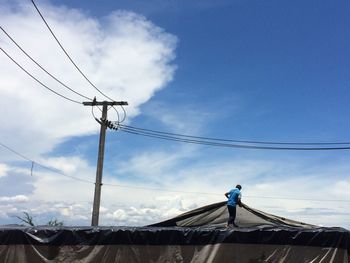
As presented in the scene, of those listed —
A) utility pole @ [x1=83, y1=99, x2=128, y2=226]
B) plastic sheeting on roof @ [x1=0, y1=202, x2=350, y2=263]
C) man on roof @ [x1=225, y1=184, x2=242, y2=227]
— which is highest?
utility pole @ [x1=83, y1=99, x2=128, y2=226]

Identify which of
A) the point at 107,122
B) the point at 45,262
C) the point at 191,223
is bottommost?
the point at 45,262

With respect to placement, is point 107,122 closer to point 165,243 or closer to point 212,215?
point 212,215

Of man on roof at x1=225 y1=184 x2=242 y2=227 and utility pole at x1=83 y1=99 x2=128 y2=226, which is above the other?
utility pole at x1=83 y1=99 x2=128 y2=226

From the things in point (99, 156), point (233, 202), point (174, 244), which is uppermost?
point (99, 156)

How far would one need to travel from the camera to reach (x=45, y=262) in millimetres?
11117

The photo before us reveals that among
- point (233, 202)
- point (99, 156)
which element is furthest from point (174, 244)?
point (99, 156)

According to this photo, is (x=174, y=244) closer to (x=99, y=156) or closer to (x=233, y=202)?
(x=233, y=202)

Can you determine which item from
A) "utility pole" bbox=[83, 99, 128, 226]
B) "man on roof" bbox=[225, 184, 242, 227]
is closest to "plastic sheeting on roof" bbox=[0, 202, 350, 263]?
"man on roof" bbox=[225, 184, 242, 227]

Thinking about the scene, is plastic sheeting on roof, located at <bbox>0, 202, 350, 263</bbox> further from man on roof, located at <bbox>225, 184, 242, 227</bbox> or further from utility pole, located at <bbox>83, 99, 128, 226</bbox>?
utility pole, located at <bbox>83, 99, 128, 226</bbox>

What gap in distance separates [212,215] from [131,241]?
246 inches

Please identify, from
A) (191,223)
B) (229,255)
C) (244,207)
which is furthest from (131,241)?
(244,207)

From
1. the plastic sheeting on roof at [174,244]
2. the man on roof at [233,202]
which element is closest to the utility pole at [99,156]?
the man on roof at [233,202]

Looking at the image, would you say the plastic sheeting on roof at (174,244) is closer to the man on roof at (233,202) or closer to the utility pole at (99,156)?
the man on roof at (233,202)

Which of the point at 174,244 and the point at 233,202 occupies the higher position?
the point at 233,202
